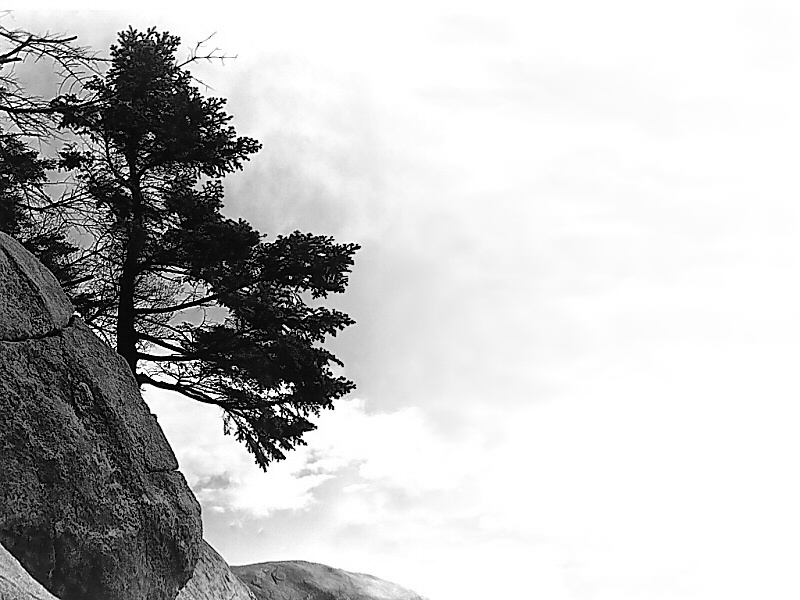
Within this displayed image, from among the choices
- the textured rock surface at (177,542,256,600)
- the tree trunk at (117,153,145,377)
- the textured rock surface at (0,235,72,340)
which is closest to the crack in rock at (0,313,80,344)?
the textured rock surface at (0,235,72,340)

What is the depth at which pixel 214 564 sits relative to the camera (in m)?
13.2

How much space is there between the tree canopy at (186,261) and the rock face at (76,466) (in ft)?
15.8

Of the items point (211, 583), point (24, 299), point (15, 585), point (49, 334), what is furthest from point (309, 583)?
point (15, 585)

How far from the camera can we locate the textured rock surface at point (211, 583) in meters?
12.0

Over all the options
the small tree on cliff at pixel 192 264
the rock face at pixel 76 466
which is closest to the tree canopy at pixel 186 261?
the small tree on cliff at pixel 192 264

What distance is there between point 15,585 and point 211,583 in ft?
22.9

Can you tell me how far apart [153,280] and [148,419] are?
5.74 metres

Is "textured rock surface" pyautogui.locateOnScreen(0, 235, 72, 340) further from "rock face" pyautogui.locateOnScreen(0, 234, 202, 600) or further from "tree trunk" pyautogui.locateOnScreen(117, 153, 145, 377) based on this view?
"tree trunk" pyautogui.locateOnScreen(117, 153, 145, 377)

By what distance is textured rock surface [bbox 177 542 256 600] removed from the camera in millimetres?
12016

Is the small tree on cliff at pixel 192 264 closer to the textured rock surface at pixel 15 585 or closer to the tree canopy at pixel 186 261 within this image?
the tree canopy at pixel 186 261

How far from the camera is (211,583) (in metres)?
12.6

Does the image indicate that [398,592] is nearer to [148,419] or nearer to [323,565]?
[323,565]

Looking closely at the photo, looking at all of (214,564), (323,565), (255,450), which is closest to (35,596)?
(214,564)

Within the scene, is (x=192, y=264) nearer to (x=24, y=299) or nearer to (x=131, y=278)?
(x=131, y=278)
